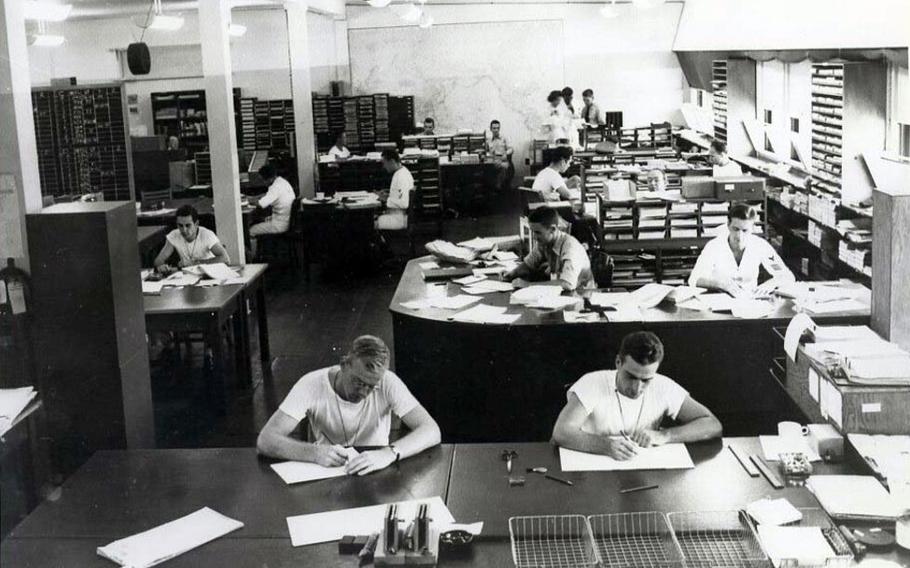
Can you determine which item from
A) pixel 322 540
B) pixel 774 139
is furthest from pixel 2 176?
pixel 774 139

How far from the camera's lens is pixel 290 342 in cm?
891

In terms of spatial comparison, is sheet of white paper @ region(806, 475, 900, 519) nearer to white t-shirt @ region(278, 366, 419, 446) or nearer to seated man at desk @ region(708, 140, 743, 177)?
white t-shirt @ region(278, 366, 419, 446)

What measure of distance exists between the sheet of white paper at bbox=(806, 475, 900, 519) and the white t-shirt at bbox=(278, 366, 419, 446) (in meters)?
1.71

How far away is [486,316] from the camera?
6141mm

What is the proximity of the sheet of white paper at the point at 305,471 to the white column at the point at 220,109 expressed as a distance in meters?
6.08

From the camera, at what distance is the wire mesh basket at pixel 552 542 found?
3.06 m

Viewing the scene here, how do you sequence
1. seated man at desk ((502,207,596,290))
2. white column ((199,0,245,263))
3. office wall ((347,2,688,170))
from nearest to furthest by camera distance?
seated man at desk ((502,207,596,290)), white column ((199,0,245,263)), office wall ((347,2,688,170))

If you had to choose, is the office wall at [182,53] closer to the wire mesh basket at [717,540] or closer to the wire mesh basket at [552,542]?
the wire mesh basket at [552,542]

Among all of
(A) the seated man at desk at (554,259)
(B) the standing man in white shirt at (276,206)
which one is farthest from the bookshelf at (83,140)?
(A) the seated man at desk at (554,259)

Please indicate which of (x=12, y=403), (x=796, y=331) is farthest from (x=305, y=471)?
(x=796, y=331)

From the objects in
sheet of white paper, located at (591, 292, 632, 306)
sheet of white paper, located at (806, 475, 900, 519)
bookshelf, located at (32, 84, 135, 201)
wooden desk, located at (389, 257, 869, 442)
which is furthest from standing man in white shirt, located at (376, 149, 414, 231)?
sheet of white paper, located at (806, 475, 900, 519)

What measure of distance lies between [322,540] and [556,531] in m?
0.78

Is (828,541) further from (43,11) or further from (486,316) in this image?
(43,11)

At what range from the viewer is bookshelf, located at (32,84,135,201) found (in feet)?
34.8
